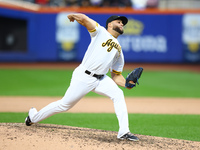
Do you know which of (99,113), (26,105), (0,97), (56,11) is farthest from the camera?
(56,11)

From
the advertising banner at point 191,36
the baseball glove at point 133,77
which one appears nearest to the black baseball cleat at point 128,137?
the baseball glove at point 133,77

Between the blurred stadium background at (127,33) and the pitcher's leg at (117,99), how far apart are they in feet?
46.3

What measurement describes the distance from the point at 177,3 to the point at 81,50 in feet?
22.7

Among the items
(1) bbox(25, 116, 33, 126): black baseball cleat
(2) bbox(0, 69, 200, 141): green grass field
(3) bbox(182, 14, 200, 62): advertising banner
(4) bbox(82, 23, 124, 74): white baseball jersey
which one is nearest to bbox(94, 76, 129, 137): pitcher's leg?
(4) bbox(82, 23, 124, 74): white baseball jersey

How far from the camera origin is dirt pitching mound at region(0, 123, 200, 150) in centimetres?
442

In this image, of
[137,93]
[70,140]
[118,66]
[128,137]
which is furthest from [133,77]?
[137,93]

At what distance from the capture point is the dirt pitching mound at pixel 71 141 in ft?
14.5

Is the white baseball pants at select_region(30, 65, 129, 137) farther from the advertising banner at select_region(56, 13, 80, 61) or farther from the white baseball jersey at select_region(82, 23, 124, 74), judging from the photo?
the advertising banner at select_region(56, 13, 80, 61)

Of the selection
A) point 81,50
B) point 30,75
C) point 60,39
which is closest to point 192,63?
point 81,50

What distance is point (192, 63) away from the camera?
1923 cm

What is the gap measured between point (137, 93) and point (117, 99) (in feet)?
21.0

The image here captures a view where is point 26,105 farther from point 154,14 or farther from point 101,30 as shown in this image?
point 154,14

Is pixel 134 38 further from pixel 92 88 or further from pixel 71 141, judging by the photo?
pixel 71 141

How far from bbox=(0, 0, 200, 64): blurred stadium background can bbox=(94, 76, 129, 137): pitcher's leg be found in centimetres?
1411
